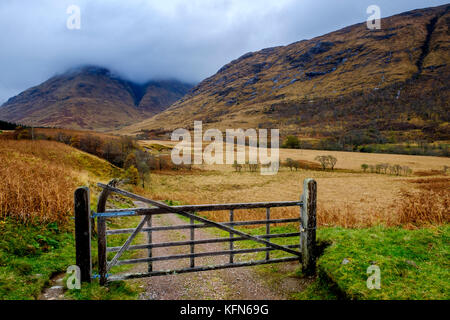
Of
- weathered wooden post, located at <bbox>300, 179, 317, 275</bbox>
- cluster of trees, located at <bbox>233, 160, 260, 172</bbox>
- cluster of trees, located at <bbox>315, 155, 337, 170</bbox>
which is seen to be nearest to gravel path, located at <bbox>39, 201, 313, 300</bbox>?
weathered wooden post, located at <bbox>300, 179, 317, 275</bbox>

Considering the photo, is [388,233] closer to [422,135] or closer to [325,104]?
[422,135]

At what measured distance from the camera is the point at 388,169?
5938 centimetres

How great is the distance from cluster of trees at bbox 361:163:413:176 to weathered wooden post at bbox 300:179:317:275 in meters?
57.2

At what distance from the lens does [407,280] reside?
507cm

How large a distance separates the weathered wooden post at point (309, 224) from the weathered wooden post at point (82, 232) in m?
5.18

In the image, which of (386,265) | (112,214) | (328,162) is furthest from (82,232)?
(328,162)

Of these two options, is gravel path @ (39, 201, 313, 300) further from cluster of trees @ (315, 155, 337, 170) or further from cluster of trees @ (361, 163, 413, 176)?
cluster of trees @ (315, 155, 337, 170)

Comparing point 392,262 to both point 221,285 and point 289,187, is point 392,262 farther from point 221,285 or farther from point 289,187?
point 289,187

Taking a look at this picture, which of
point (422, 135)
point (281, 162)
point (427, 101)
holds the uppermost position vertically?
point (427, 101)

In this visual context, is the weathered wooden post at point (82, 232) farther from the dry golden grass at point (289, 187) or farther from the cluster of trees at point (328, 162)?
the cluster of trees at point (328, 162)

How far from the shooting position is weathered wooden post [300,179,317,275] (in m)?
6.65

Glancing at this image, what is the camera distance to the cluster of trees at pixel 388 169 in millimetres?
54481
